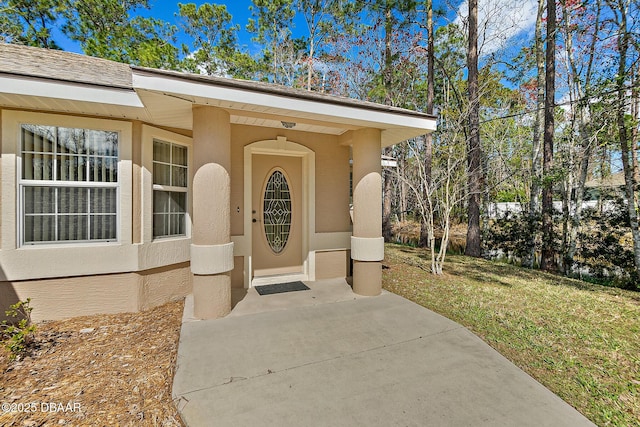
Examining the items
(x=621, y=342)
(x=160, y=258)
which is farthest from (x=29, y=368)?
(x=621, y=342)

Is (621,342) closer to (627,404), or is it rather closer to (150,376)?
(627,404)

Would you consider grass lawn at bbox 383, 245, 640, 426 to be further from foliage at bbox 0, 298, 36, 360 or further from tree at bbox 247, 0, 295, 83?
tree at bbox 247, 0, 295, 83

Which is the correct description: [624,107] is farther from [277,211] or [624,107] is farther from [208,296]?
[208,296]

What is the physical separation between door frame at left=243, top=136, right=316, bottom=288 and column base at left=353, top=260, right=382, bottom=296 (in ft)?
4.01

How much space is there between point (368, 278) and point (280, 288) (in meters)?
1.66

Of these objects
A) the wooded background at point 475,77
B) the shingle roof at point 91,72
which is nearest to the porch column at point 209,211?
the shingle roof at point 91,72

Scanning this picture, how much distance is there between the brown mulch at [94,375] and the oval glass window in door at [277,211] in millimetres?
2251

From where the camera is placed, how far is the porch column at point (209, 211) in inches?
142

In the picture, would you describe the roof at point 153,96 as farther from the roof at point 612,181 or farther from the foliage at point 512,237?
the roof at point 612,181

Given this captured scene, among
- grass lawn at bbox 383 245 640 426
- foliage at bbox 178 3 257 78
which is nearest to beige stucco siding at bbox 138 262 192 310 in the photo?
grass lawn at bbox 383 245 640 426

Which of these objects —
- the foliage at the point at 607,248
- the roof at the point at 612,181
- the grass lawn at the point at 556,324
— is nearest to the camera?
the grass lawn at the point at 556,324

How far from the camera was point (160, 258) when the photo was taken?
4301mm

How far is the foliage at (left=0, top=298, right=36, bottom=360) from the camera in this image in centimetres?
284

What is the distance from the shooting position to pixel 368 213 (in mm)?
4645
